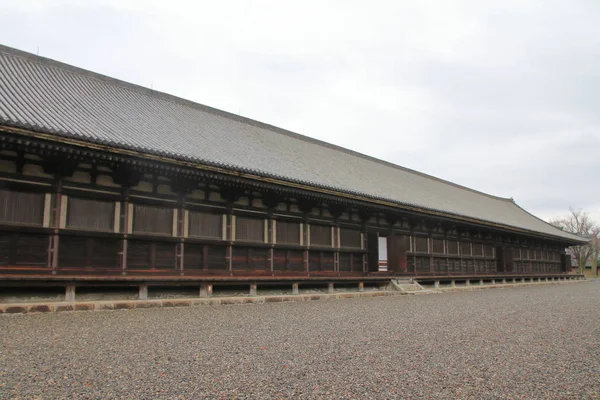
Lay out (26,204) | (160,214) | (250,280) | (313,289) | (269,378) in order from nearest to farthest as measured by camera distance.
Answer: (269,378)
(26,204)
(160,214)
(250,280)
(313,289)

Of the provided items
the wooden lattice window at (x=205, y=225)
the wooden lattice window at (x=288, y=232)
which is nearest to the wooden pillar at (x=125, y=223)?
the wooden lattice window at (x=205, y=225)

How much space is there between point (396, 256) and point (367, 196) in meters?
4.65

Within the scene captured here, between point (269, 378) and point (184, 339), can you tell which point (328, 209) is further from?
point (269, 378)

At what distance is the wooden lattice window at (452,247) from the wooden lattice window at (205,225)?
14874 millimetres

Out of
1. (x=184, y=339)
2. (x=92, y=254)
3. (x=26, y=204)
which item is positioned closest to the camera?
(x=184, y=339)

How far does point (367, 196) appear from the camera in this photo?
16609 millimetres

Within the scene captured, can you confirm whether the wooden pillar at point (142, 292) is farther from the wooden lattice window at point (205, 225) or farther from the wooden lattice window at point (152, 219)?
the wooden lattice window at point (205, 225)

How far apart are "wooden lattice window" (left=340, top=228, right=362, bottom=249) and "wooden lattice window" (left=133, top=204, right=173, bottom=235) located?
7.29m

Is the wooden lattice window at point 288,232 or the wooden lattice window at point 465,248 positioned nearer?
the wooden lattice window at point 288,232

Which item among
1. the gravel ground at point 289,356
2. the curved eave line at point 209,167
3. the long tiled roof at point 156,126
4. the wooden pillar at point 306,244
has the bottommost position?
the gravel ground at point 289,356

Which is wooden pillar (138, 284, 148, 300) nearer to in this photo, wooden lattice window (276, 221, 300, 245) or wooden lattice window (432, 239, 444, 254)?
wooden lattice window (276, 221, 300, 245)

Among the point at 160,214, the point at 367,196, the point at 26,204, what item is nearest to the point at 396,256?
the point at 367,196

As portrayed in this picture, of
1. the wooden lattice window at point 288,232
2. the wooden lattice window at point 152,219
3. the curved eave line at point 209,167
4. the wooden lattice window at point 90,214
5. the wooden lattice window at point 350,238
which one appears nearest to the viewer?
the curved eave line at point 209,167

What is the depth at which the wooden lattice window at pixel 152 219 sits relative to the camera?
472 inches
